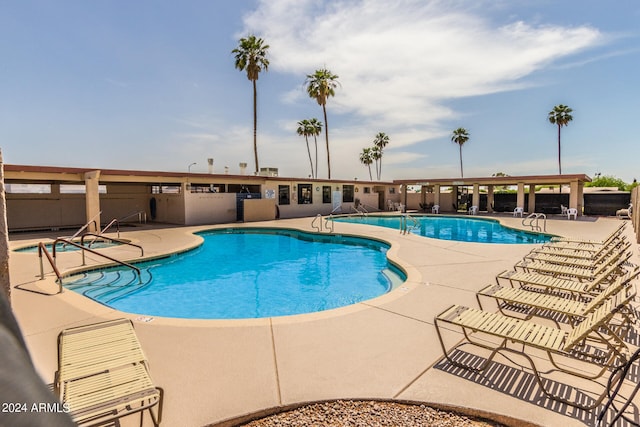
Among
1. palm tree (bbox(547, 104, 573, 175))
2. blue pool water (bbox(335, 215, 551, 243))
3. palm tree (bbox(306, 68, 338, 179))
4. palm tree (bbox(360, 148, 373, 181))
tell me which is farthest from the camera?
palm tree (bbox(360, 148, 373, 181))

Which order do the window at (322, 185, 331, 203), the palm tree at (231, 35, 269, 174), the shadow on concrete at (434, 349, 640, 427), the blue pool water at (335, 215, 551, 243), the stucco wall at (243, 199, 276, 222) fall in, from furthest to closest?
the palm tree at (231, 35, 269, 174) < the window at (322, 185, 331, 203) < the stucco wall at (243, 199, 276, 222) < the blue pool water at (335, 215, 551, 243) < the shadow on concrete at (434, 349, 640, 427)

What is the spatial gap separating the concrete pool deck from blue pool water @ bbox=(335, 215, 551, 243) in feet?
36.2

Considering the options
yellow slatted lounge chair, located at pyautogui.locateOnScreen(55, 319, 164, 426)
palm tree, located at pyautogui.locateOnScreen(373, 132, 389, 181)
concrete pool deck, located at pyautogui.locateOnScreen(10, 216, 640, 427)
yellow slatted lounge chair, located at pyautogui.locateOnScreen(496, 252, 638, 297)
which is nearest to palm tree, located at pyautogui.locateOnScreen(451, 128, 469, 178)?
palm tree, located at pyautogui.locateOnScreen(373, 132, 389, 181)

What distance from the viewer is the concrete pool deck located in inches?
132

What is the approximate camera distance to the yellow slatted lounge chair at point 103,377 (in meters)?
2.62

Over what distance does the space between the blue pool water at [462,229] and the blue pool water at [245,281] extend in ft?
20.2

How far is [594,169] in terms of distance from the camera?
204 feet

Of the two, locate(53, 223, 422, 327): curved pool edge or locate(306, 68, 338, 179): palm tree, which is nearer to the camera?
locate(53, 223, 422, 327): curved pool edge

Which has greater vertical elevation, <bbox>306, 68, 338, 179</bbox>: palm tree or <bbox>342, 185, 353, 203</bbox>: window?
<bbox>306, 68, 338, 179</bbox>: palm tree

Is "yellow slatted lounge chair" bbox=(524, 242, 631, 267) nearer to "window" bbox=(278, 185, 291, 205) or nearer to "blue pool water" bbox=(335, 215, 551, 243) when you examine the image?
"blue pool water" bbox=(335, 215, 551, 243)

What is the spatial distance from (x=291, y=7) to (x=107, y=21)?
6716 mm

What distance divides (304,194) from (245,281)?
16324mm

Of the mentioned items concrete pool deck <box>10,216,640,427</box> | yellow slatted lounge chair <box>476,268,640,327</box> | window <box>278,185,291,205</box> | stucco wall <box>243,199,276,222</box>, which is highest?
window <box>278,185,291,205</box>

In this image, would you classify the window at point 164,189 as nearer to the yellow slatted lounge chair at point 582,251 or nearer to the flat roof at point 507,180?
the flat roof at point 507,180
